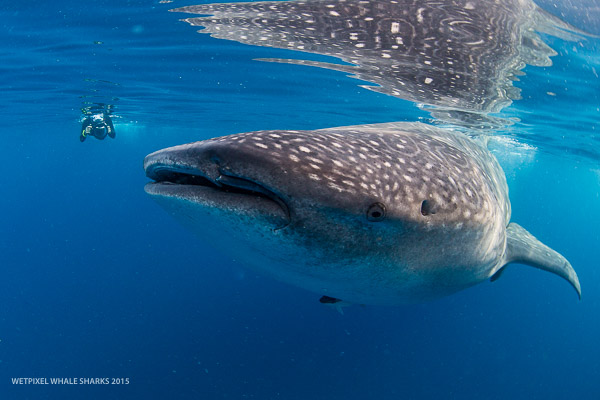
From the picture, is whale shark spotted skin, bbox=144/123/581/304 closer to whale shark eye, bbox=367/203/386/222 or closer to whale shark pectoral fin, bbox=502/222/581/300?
whale shark eye, bbox=367/203/386/222

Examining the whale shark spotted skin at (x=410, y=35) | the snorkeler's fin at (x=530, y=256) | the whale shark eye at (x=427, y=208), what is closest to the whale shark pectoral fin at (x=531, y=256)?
the snorkeler's fin at (x=530, y=256)

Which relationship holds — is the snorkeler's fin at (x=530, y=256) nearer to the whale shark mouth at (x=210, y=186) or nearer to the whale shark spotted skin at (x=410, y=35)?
the whale shark spotted skin at (x=410, y=35)

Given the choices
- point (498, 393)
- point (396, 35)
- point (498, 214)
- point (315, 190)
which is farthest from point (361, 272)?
point (498, 393)

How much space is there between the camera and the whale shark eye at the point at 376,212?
2391 millimetres

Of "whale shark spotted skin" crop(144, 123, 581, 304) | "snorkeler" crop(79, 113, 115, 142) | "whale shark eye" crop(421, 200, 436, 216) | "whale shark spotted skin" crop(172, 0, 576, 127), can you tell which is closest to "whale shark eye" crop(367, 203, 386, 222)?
"whale shark spotted skin" crop(144, 123, 581, 304)

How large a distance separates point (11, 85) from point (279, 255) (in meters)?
16.4

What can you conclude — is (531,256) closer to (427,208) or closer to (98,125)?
(427,208)

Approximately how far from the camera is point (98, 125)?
22.9m

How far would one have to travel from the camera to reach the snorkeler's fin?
553 cm

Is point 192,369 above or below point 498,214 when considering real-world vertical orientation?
below

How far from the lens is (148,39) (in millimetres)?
8859

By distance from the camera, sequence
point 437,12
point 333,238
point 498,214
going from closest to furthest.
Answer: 1. point 333,238
2. point 498,214
3. point 437,12

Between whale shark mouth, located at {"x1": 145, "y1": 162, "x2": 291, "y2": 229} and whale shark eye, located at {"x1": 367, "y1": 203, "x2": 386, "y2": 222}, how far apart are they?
0.52 metres

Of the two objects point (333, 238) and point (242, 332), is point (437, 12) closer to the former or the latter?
point (333, 238)
